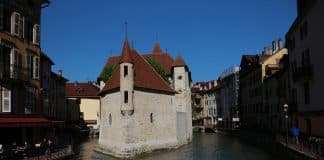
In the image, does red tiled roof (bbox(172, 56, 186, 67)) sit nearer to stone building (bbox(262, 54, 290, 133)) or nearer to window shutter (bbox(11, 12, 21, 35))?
stone building (bbox(262, 54, 290, 133))

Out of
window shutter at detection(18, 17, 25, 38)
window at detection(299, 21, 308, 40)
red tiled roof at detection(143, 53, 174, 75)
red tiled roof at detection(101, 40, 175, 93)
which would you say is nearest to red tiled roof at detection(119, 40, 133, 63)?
red tiled roof at detection(101, 40, 175, 93)

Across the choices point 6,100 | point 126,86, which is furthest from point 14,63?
point 126,86

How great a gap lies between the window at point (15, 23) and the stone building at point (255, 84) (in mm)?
42867

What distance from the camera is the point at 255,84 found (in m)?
69.3

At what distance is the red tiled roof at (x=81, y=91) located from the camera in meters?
81.4

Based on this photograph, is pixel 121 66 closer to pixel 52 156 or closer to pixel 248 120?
pixel 52 156

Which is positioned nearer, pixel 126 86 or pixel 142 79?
pixel 126 86

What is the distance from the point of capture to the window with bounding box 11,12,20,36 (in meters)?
29.9

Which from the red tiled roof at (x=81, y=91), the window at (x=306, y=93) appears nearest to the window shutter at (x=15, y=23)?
the window at (x=306, y=93)

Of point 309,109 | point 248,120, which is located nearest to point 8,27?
point 309,109

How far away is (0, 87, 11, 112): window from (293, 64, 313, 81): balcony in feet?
86.6

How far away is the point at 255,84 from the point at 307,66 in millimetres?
32925

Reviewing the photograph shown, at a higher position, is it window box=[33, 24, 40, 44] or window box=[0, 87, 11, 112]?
window box=[33, 24, 40, 44]

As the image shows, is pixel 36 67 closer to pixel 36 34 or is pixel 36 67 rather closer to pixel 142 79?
pixel 36 34
